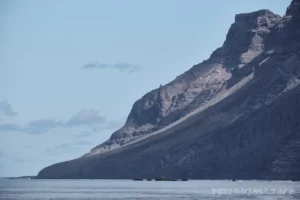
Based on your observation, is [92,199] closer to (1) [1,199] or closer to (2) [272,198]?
(1) [1,199]

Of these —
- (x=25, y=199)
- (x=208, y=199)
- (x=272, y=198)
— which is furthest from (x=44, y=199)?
(x=272, y=198)

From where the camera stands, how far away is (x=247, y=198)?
180625 mm

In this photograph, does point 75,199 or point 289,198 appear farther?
point 75,199

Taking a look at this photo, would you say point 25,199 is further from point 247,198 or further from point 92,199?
point 247,198

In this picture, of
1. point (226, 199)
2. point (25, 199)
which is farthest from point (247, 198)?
point (25, 199)

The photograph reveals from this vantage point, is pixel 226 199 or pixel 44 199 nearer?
pixel 226 199

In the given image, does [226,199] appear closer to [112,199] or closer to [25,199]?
[112,199]

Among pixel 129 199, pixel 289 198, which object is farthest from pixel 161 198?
pixel 289 198

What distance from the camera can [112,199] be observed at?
18900 cm

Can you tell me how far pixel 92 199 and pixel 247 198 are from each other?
3355cm

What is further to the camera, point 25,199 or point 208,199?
point 25,199

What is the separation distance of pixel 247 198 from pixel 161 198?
21.5 m

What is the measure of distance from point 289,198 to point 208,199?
17.5m

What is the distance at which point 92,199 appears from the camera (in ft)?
618
